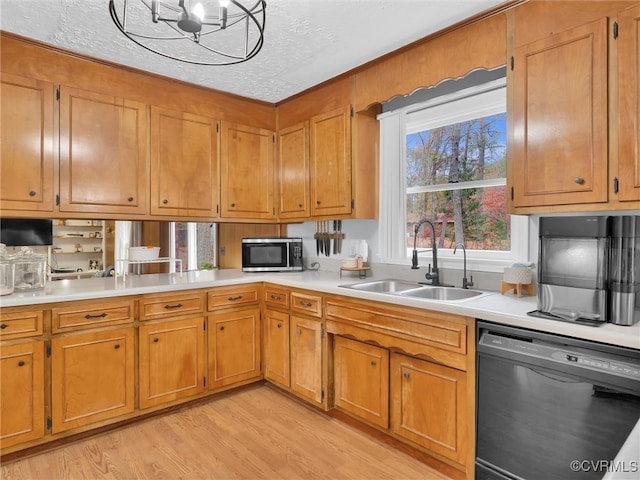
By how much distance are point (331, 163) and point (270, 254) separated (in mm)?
1001

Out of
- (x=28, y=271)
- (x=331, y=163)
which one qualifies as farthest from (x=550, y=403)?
(x=28, y=271)

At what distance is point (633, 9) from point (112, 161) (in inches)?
122

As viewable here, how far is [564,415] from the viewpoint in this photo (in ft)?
5.21

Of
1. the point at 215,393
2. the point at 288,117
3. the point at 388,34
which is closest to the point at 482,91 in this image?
the point at 388,34

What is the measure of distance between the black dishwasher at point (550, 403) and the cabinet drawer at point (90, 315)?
216cm

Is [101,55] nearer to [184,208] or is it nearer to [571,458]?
[184,208]

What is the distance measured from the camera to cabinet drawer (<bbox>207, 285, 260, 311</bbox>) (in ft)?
9.61

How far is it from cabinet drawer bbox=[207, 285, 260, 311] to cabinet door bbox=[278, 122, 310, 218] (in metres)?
0.79

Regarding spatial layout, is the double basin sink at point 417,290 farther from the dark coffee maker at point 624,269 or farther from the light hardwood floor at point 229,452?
the light hardwood floor at point 229,452

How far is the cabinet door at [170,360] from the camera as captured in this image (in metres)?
2.62

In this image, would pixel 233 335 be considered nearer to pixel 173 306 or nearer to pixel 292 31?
pixel 173 306

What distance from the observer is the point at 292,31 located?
2312mm

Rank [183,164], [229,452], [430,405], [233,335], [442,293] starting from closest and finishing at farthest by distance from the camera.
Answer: [430,405] < [229,452] < [442,293] < [233,335] < [183,164]

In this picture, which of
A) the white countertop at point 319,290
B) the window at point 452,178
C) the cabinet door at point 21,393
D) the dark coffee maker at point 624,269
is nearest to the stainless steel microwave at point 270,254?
the white countertop at point 319,290
